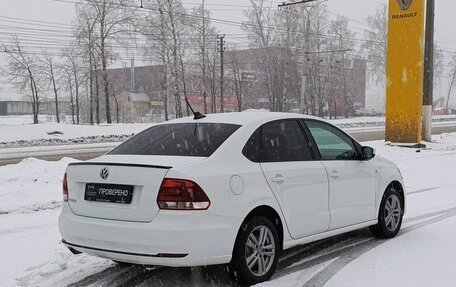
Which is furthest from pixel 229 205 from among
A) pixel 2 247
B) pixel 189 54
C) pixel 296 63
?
pixel 296 63

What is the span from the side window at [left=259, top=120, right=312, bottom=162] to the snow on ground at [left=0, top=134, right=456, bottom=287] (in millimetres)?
1103

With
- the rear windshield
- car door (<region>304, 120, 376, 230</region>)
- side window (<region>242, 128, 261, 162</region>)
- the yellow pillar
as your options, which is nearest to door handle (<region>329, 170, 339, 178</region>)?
car door (<region>304, 120, 376, 230</region>)

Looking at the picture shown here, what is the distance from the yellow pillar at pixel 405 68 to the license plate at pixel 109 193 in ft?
51.5

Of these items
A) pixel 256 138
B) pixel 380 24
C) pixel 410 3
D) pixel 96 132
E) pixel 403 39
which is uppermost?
pixel 380 24

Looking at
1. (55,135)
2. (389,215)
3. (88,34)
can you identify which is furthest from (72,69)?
(389,215)

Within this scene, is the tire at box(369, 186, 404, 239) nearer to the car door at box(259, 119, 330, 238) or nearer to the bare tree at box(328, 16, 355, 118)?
the car door at box(259, 119, 330, 238)

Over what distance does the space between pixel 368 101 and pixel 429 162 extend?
8552 centimetres

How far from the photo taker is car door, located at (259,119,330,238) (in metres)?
4.87

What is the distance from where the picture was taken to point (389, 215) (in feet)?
21.1

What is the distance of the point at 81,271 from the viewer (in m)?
5.12

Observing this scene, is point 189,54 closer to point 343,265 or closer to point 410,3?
point 410,3

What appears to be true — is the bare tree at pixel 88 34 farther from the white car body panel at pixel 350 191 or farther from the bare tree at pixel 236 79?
the white car body panel at pixel 350 191

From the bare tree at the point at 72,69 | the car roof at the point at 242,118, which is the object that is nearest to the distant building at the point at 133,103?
the bare tree at the point at 72,69

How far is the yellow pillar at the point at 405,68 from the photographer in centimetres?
1814
